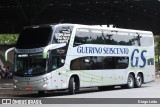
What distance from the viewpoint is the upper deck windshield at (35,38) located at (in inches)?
901

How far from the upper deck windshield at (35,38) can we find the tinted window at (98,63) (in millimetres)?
2238

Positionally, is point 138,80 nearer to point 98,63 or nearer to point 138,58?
point 138,58

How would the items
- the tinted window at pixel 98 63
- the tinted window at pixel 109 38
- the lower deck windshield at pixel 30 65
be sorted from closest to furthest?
the lower deck windshield at pixel 30 65 < the tinted window at pixel 98 63 < the tinted window at pixel 109 38

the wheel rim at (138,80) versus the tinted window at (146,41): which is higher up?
the tinted window at (146,41)

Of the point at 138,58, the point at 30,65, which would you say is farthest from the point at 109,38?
the point at 30,65

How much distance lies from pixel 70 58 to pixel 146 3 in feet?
70.8

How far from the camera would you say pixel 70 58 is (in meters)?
24.1

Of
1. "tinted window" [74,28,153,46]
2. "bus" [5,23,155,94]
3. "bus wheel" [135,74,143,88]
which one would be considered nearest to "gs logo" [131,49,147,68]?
"bus" [5,23,155,94]

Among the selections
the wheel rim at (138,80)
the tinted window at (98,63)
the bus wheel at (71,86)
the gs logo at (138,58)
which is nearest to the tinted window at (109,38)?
the gs logo at (138,58)

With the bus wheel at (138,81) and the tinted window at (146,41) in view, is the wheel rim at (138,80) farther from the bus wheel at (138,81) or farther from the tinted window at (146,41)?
the tinted window at (146,41)

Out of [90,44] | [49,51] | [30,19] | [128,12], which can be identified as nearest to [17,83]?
[49,51]

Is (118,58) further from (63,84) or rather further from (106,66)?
(63,84)

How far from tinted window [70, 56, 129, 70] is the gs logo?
30.3 inches

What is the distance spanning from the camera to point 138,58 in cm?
→ 2986
